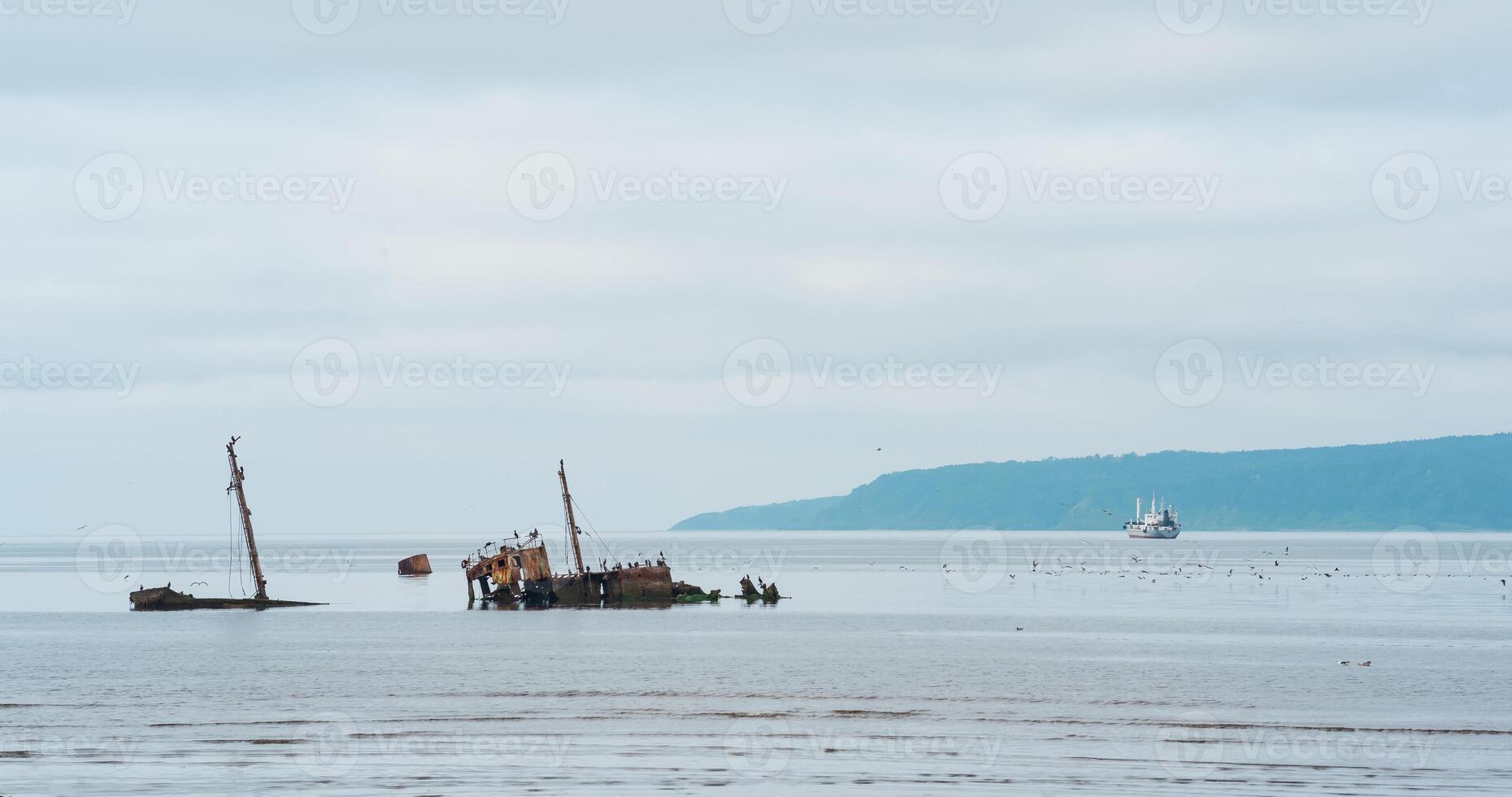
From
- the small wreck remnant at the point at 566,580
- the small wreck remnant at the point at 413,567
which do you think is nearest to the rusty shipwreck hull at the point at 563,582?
the small wreck remnant at the point at 566,580

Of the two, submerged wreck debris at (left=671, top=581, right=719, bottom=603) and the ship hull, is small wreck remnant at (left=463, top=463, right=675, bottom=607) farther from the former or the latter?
the ship hull

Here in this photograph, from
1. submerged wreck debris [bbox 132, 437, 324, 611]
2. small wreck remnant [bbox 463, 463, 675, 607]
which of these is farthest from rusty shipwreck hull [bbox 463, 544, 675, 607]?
submerged wreck debris [bbox 132, 437, 324, 611]

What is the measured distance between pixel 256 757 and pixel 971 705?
850 inches

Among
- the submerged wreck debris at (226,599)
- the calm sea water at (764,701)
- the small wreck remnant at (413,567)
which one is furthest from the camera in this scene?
the small wreck remnant at (413,567)

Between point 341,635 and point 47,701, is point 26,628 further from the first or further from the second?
point 47,701

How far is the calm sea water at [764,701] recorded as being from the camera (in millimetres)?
35344

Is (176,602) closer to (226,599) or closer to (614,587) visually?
(226,599)

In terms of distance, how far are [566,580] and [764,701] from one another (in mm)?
49568

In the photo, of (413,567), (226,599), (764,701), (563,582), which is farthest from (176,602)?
(413,567)

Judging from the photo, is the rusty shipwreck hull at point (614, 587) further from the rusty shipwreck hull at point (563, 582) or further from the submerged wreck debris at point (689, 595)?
the submerged wreck debris at point (689, 595)

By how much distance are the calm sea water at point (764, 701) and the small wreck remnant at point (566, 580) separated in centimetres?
193

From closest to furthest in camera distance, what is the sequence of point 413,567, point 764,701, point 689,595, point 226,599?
point 764,701 → point 226,599 → point 689,595 → point 413,567

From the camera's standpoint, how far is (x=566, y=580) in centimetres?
9862

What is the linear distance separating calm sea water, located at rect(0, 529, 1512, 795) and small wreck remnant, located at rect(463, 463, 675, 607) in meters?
1.93
